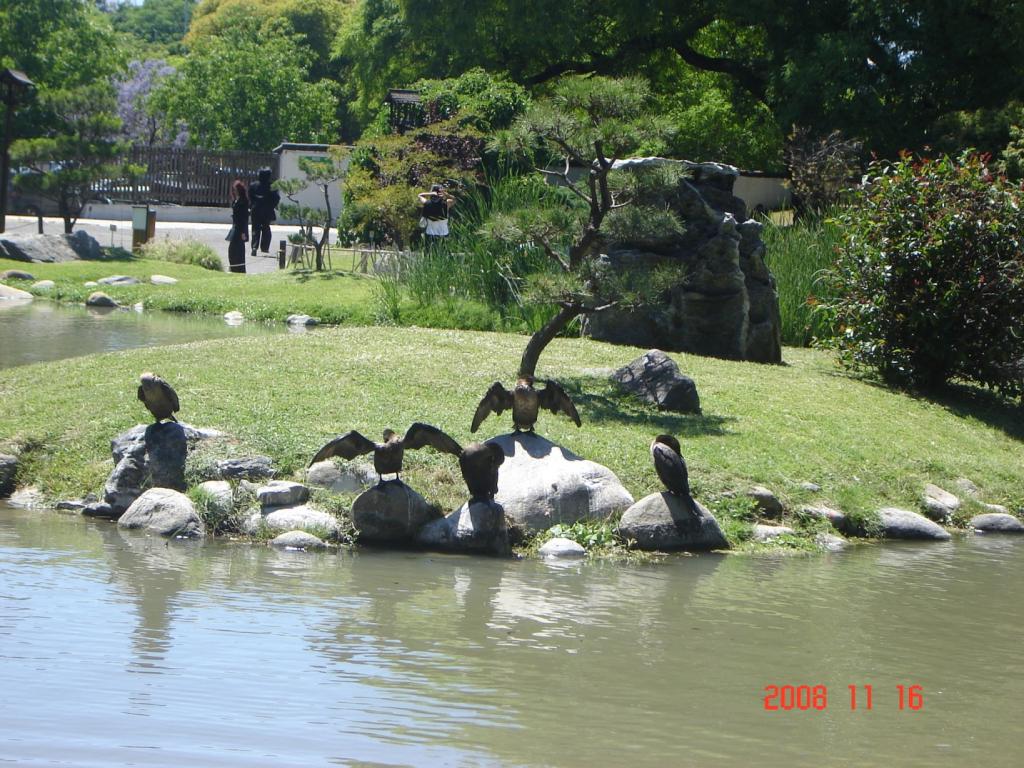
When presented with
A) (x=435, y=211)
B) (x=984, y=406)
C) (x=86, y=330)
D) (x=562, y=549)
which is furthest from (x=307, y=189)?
(x=562, y=549)

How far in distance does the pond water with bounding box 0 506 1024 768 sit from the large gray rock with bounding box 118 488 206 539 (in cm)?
20

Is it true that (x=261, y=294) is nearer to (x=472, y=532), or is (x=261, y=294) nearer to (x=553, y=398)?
(x=553, y=398)

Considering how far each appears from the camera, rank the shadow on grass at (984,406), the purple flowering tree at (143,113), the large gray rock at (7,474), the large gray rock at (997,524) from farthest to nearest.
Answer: the purple flowering tree at (143,113) → the shadow on grass at (984,406) → the large gray rock at (997,524) → the large gray rock at (7,474)

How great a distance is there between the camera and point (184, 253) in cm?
2742

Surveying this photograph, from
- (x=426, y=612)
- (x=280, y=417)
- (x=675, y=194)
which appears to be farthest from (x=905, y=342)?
(x=426, y=612)

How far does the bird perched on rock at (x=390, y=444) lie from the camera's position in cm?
870

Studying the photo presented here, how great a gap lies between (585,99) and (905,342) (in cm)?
556

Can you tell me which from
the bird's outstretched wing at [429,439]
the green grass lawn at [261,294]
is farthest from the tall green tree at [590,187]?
the green grass lawn at [261,294]

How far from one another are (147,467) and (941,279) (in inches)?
371

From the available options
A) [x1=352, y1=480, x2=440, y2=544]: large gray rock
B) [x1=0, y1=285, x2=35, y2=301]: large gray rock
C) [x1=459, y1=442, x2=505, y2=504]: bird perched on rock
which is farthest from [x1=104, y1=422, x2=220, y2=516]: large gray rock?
[x1=0, y1=285, x2=35, y2=301]: large gray rock

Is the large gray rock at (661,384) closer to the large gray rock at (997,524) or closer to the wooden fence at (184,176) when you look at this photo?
the large gray rock at (997,524)

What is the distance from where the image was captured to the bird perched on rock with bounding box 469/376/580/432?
956 centimetres

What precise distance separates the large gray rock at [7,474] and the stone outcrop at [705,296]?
780cm

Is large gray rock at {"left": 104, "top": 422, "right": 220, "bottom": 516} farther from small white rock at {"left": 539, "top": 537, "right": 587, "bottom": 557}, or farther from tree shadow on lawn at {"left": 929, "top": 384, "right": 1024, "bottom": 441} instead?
tree shadow on lawn at {"left": 929, "top": 384, "right": 1024, "bottom": 441}
